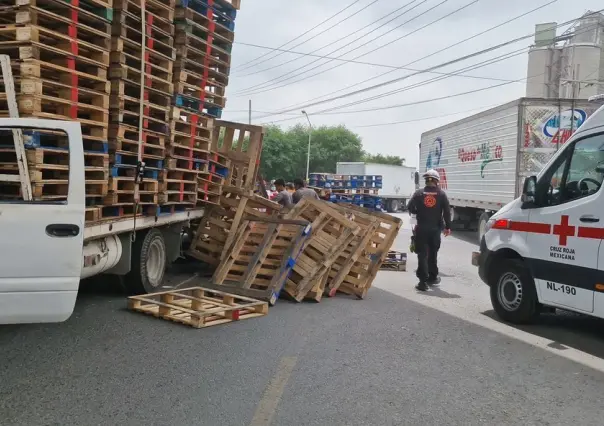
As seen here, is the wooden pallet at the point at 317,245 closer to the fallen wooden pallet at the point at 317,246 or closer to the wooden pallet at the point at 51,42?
the fallen wooden pallet at the point at 317,246

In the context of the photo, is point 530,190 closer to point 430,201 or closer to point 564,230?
point 564,230

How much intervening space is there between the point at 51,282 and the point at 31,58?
2.37 metres

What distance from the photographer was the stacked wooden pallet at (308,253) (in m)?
8.09

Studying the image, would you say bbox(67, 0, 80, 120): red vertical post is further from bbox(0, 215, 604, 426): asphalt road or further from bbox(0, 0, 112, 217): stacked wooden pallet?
bbox(0, 215, 604, 426): asphalt road

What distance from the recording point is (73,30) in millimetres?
6035

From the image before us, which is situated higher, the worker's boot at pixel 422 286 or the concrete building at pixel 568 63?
the concrete building at pixel 568 63

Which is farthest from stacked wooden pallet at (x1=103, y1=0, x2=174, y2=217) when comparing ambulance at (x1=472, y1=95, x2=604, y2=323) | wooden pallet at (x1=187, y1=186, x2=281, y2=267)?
ambulance at (x1=472, y1=95, x2=604, y2=323)

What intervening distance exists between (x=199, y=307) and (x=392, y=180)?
4061 cm

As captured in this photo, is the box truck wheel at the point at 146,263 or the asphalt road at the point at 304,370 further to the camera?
the box truck wheel at the point at 146,263

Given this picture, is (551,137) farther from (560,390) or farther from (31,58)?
(31,58)

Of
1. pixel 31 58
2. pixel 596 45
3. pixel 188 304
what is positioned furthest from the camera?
pixel 596 45

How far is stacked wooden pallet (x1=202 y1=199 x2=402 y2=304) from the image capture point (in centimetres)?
809

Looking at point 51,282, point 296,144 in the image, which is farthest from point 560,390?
point 296,144

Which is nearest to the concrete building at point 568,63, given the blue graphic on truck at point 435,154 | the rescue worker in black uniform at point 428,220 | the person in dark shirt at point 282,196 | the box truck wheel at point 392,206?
the blue graphic on truck at point 435,154
